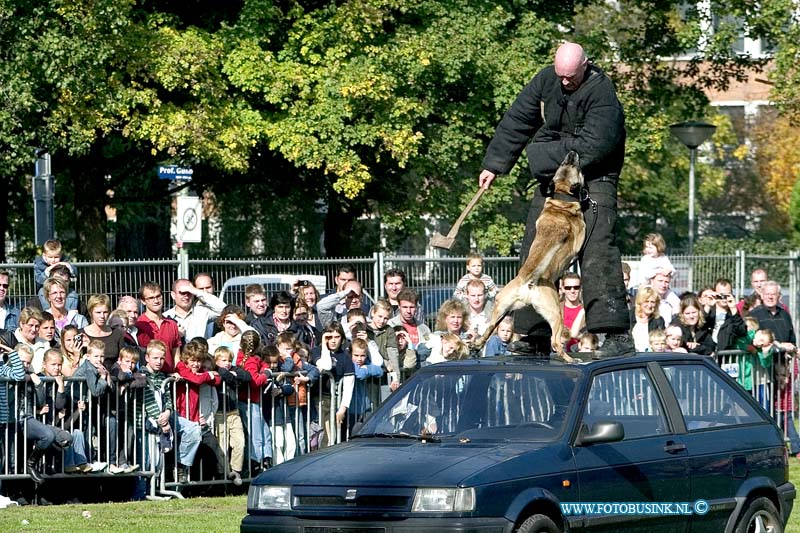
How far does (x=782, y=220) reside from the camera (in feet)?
156

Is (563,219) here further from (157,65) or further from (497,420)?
(157,65)

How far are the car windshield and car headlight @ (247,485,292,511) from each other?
33.1 inches

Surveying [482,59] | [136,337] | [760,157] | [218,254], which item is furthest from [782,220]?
[136,337]

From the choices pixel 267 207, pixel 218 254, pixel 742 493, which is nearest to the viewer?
pixel 742 493

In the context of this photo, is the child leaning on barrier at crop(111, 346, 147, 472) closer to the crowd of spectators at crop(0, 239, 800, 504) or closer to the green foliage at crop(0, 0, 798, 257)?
the crowd of spectators at crop(0, 239, 800, 504)

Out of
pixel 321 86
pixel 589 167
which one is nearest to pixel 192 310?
pixel 589 167

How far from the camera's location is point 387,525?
8.28 meters

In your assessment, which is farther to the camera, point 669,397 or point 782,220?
point 782,220

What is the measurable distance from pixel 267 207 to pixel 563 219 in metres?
23.8

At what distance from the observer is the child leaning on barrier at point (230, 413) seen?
1391 centimetres

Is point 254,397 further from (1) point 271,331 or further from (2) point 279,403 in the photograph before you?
(1) point 271,331

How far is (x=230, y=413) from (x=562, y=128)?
4.87 meters

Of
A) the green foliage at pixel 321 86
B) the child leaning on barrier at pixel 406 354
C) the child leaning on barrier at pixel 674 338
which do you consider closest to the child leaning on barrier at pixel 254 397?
the child leaning on barrier at pixel 406 354

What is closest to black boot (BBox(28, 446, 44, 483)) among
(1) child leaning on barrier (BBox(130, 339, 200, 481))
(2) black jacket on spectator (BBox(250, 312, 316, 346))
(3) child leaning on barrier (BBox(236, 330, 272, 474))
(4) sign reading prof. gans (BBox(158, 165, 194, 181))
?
(1) child leaning on barrier (BBox(130, 339, 200, 481))
